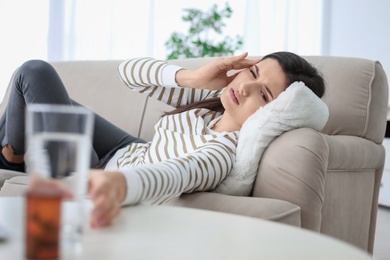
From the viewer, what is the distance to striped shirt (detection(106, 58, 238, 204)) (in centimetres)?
114

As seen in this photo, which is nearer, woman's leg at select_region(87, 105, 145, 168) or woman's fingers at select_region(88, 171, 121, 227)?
woman's fingers at select_region(88, 171, 121, 227)

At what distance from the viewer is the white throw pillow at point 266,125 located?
155cm

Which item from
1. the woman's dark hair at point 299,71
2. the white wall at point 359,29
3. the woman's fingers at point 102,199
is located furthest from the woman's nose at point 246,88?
the white wall at point 359,29

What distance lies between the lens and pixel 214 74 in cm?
187

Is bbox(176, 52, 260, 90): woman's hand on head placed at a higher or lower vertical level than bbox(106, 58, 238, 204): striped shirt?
higher

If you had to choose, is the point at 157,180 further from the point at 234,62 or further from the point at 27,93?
the point at 27,93


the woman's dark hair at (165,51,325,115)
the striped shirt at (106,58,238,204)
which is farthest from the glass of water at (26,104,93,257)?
the woman's dark hair at (165,51,325,115)

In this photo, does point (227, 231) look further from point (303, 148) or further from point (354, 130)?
point (354, 130)

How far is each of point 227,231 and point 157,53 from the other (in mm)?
3490

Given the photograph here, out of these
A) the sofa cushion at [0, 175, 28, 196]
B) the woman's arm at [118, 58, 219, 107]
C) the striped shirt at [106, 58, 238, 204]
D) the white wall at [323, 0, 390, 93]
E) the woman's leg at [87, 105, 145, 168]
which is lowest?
the sofa cushion at [0, 175, 28, 196]

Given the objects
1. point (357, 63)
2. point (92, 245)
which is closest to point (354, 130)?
point (357, 63)

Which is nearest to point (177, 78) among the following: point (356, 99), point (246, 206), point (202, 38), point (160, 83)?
point (160, 83)

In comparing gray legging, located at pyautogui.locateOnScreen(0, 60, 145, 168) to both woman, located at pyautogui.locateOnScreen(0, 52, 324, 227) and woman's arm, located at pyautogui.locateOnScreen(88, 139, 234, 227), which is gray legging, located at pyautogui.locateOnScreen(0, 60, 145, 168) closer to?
woman, located at pyautogui.locateOnScreen(0, 52, 324, 227)

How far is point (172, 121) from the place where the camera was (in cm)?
189
